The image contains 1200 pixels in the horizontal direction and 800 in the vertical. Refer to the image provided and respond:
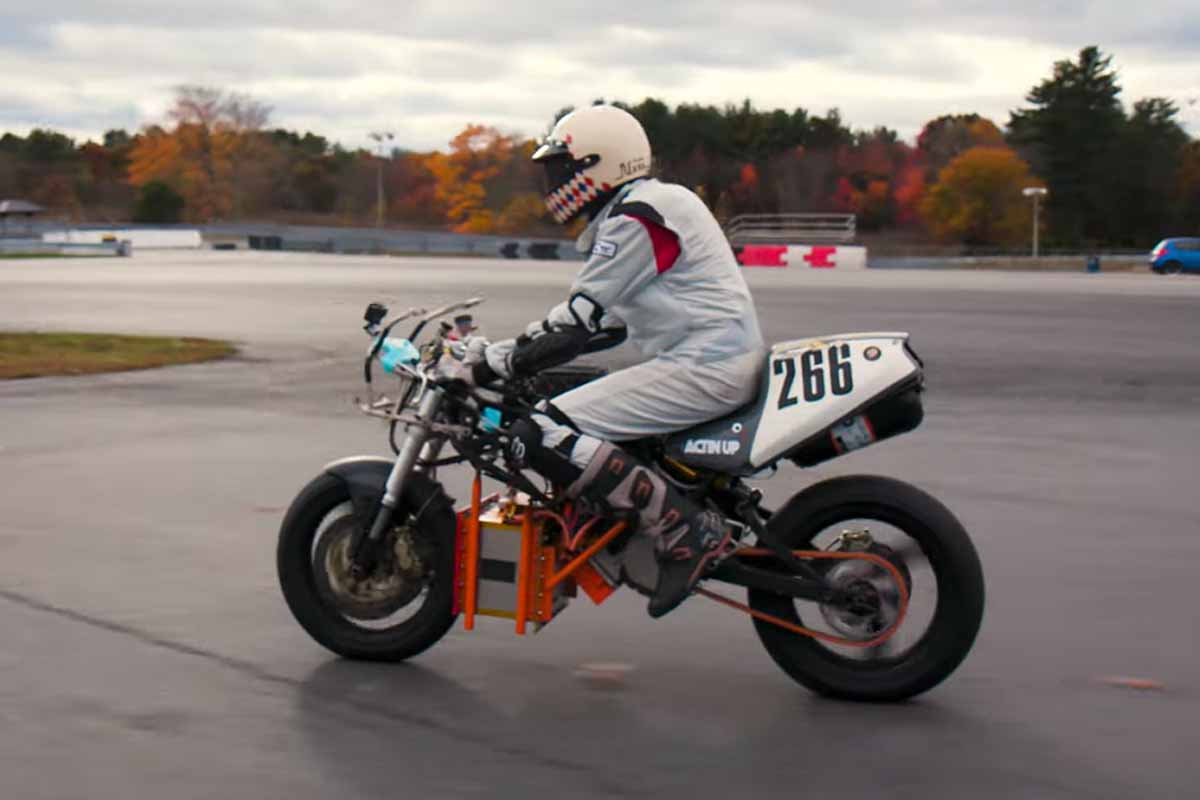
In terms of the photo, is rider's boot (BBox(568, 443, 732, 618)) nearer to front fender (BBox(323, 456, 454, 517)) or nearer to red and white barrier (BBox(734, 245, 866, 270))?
front fender (BBox(323, 456, 454, 517))

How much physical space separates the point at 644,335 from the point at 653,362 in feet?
0.53

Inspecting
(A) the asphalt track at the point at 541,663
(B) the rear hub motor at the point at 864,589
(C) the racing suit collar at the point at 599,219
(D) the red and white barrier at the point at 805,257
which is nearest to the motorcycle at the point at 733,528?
(B) the rear hub motor at the point at 864,589

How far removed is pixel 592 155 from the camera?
18.1 ft

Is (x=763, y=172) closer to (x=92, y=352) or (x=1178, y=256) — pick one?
(x=1178, y=256)

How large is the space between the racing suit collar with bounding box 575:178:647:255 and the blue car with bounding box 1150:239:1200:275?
57.1 meters

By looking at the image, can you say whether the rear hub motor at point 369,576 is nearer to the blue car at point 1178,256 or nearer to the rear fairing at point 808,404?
the rear fairing at point 808,404

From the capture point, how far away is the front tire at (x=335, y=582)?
578 cm

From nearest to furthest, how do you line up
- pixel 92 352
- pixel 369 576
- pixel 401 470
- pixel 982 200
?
1. pixel 401 470
2. pixel 369 576
3. pixel 92 352
4. pixel 982 200

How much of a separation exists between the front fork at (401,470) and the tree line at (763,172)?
9753 cm

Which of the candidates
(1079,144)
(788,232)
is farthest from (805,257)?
(1079,144)

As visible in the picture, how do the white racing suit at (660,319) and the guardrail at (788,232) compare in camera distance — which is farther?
the guardrail at (788,232)

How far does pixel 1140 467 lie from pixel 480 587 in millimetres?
6951

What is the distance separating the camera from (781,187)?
11375cm

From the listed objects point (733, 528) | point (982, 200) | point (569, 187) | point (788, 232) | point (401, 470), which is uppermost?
point (982, 200)
